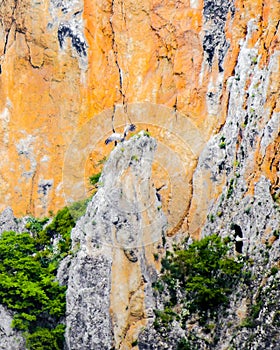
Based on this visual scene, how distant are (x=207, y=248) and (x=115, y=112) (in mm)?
6831

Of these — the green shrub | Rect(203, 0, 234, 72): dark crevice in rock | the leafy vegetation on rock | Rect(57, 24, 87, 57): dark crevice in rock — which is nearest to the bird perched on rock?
the green shrub

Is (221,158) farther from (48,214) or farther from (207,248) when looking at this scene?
(48,214)

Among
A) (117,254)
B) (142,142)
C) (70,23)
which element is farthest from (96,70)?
(117,254)

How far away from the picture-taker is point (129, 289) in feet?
177

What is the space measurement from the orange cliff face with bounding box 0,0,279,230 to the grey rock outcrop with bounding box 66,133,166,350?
3.16ft

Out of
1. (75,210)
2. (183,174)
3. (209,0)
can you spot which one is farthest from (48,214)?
(209,0)

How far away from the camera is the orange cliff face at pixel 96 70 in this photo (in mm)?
55906

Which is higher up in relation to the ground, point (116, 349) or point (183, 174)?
point (183, 174)

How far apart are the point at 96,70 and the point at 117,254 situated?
25.9ft

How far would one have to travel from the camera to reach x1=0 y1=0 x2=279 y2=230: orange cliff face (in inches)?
2201

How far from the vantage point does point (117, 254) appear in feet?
178

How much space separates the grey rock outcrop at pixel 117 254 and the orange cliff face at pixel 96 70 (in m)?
0.96

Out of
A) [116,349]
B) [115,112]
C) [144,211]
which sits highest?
[115,112]

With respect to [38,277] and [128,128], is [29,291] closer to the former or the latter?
[38,277]
